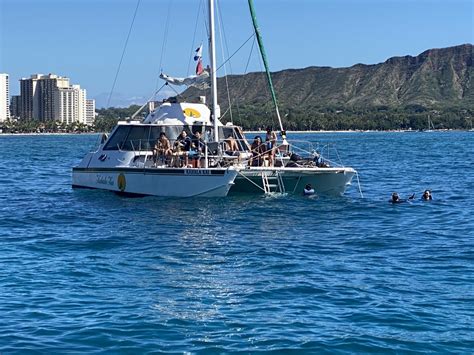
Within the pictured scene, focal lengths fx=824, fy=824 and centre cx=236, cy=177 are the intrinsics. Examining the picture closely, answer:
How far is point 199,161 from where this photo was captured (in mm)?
27250

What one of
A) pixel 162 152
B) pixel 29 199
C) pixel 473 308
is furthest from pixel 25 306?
pixel 29 199

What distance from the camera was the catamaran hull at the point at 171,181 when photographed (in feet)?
87.2

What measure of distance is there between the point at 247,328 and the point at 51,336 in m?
2.65

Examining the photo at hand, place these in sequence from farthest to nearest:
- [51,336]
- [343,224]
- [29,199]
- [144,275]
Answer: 1. [29,199]
2. [343,224]
3. [144,275]
4. [51,336]

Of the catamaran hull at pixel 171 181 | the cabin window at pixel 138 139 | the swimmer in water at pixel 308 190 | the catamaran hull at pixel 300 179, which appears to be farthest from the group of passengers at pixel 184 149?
the swimmer in water at pixel 308 190

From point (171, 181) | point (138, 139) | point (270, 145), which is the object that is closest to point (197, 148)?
point (171, 181)

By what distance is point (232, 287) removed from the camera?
45.6 feet

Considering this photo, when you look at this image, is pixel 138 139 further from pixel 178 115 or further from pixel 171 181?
pixel 171 181

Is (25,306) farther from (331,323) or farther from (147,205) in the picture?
(147,205)

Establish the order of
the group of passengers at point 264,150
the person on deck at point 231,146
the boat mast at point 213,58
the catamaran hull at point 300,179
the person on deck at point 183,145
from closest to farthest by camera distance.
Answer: the catamaran hull at point 300,179 < the person on deck at point 183,145 < the group of passengers at point 264,150 < the person on deck at point 231,146 < the boat mast at point 213,58

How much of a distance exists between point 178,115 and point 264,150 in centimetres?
368

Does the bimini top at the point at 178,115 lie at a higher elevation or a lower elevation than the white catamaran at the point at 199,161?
higher

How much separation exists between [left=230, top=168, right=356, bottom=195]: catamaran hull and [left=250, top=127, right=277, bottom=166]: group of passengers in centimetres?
64

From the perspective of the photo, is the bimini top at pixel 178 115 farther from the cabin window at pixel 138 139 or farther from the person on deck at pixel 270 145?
the person on deck at pixel 270 145
